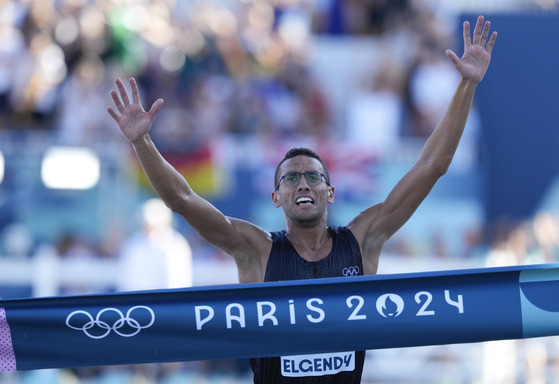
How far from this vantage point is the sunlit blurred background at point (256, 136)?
10.9 m

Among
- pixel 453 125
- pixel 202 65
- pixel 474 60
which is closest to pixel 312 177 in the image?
pixel 453 125

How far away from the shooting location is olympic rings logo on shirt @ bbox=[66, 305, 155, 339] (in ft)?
16.8

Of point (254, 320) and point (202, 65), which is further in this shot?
point (202, 65)

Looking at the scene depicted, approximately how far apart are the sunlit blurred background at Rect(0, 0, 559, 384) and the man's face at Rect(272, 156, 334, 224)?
190 inches

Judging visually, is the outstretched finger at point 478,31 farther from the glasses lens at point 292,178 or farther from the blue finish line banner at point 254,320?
the blue finish line banner at point 254,320

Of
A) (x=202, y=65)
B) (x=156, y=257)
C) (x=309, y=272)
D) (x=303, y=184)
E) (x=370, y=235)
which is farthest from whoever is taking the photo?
(x=202, y=65)

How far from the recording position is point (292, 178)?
5.67m

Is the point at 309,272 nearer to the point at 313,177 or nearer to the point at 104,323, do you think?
the point at 313,177

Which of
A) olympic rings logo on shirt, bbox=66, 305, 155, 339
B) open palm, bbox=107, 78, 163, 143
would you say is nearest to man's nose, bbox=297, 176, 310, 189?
open palm, bbox=107, 78, 163, 143

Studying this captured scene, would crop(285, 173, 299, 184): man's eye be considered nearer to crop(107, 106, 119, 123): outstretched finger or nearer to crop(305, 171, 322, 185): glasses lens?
crop(305, 171, 322, 185): glasses lens

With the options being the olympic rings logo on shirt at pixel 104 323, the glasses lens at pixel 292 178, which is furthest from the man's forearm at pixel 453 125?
the olympic rings logo on shirt at pixel 104 323

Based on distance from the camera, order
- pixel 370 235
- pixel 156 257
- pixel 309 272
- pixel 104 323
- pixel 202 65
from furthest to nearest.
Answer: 1. pixel 202 65
2. pixel 156 257
3. pixel 370 235
4. pixel 309 272
5. pixel 104 323

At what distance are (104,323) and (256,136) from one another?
6801 mm

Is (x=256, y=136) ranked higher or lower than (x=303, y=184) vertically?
higher
